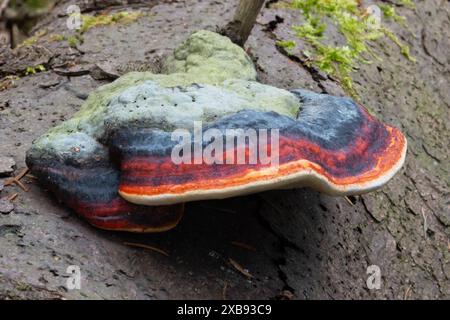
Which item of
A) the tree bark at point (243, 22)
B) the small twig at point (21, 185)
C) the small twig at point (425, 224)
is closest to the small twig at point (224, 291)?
the small twig at point (21, 185)

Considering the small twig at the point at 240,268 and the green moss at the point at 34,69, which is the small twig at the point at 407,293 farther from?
the green moss at the point at 34,69

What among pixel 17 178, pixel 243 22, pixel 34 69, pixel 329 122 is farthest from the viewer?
pixel 34 69

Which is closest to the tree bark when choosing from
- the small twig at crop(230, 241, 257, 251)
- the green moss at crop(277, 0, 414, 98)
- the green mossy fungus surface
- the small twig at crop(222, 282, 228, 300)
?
the green moss at crop(277, 0, 414, 98)

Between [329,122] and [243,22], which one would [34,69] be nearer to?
[243,22]

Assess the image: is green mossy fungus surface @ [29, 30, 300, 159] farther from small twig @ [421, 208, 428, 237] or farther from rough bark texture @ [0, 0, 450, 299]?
small twig @ [421, 208, 428, 237]

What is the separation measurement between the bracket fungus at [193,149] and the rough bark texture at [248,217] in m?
0.16

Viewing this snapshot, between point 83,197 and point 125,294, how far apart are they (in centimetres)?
42

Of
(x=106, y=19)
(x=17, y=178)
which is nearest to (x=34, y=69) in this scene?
(x=106, y=19)

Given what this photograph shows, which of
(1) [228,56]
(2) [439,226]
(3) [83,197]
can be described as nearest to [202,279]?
(3) [83,197]

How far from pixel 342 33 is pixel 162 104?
194 centimetres

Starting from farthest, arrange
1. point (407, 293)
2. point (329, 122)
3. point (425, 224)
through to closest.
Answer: point (425, 224) < point (407, 293) < point (329, 122)

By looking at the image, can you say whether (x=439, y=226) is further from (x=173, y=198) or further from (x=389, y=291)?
(x=173, y=198)

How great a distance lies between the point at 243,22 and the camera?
3455mm

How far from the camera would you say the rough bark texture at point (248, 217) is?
2363 millimetres
